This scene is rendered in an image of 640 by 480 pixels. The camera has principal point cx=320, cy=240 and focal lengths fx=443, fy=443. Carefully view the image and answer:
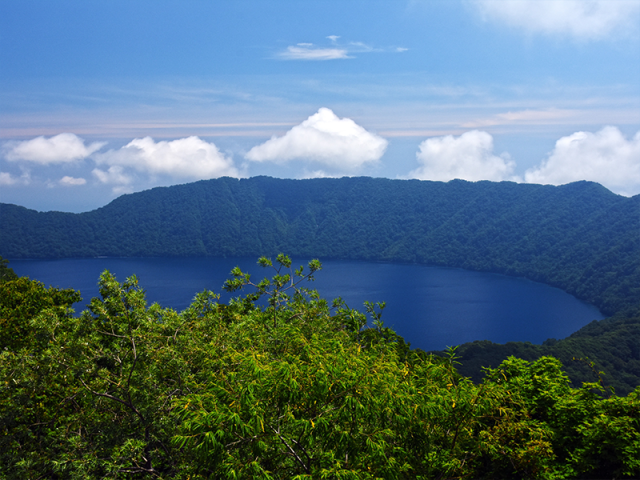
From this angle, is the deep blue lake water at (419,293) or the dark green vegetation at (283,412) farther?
the deep blue lake water at (419,293)

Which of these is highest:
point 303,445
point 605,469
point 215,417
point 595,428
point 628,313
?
point 215,417

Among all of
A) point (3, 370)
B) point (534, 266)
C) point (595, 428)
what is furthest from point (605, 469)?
point (534, 266)

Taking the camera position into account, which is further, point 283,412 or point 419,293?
point 419,293

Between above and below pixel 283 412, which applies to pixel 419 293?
below

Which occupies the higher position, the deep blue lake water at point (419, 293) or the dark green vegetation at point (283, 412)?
the dark green vegetation at point (283, 412)

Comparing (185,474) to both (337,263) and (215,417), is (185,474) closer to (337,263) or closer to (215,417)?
(215,417)
